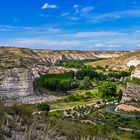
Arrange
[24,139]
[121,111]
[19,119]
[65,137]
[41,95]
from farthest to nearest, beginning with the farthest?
[41,95] < [121,111] < [19,119] < [65,137] < [24,139]

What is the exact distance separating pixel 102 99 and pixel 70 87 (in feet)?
58.7

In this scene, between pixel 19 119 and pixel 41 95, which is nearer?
pixel 19 119

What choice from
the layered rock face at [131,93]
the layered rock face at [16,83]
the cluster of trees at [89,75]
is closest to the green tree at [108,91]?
the layered rock face at [131,93]

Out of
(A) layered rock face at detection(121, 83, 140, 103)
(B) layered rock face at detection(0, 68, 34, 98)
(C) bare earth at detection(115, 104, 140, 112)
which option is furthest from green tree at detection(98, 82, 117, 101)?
(C) bare earth at detection(115, 104, 140, 112)

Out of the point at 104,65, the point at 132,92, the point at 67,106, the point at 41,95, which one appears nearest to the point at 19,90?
the point at 41,95

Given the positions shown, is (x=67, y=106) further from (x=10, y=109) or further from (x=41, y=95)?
(x=10, y=109)

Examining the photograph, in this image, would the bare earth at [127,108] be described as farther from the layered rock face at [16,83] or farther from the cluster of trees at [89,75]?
the cluster of trees at [89,75]

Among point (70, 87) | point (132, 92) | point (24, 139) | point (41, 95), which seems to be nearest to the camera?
point (24, 139)

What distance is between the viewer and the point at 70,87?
8600cm

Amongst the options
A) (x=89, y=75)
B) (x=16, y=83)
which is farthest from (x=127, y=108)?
(x=89, y=75)

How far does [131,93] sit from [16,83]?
24658 millimetres

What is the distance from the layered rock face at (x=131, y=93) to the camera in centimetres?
5841

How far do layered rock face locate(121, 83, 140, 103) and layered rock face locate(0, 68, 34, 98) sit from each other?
22057mm

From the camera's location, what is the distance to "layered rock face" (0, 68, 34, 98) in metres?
70.1
